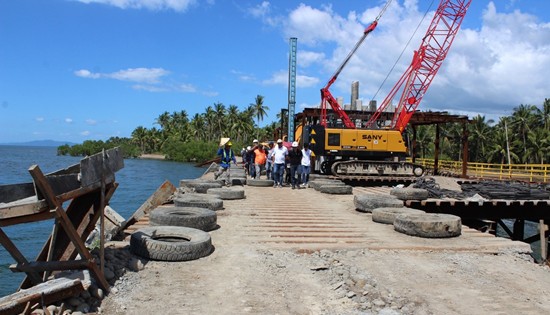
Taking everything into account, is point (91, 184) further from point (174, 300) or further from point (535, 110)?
point (535, 110)

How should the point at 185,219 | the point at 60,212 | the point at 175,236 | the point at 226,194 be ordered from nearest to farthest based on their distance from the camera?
the point at 60,212 < the point at 175,236 < the point at 185,219 < the point at 226,194

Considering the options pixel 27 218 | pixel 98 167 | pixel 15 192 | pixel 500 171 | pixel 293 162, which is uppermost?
pixel 98 167

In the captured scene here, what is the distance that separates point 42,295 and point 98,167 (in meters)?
1.37

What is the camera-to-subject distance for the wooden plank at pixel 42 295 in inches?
136

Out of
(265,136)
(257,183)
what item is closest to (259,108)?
(265,136)

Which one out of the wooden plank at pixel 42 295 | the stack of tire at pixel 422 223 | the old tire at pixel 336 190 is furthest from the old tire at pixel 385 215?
the wooden plank at pixel 42 295

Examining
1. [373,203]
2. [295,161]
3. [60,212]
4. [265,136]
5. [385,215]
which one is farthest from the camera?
[265,136]

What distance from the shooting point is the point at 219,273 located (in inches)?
199

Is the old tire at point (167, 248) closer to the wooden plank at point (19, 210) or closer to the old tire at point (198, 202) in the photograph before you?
the wooden plank at point (19, 210)

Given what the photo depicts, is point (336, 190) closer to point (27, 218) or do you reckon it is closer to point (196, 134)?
point (27, 218)

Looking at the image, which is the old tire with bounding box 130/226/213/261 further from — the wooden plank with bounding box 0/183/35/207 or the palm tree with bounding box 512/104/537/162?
the palm tree with bounding box 512/104/537/162

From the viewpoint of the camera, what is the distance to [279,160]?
1507 centimetres

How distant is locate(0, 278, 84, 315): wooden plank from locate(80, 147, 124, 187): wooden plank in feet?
3.10

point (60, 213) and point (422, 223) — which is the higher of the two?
point (60, 213)
